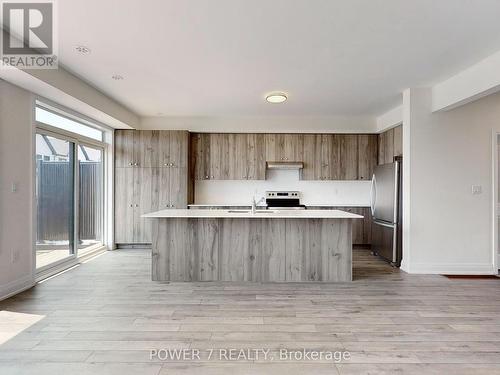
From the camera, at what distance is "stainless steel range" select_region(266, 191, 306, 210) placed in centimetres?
609

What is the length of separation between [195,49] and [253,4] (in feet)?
3.12

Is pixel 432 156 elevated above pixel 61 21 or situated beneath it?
situated beneath

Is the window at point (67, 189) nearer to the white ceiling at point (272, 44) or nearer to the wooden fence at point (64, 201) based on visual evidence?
the wooden fence at point (64, 201)

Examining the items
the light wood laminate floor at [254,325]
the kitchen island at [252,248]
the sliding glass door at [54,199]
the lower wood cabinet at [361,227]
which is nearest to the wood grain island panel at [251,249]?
the kitchen island at [252,248]

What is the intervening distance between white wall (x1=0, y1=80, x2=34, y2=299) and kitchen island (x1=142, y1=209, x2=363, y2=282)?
57.6 inches

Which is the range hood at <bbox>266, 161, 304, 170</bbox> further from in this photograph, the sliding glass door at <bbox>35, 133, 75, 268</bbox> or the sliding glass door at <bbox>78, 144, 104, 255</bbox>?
the sliding glass door at <bbox>35, 133, 75, 268</bbox>

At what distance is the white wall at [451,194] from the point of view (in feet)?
13.6

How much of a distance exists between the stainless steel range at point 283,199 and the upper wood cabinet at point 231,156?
1.61 feet

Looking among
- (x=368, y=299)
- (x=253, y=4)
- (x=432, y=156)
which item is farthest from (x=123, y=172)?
(x=432, y=156)

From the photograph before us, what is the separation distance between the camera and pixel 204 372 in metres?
1.90

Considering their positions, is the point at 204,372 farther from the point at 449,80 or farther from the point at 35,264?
the point at 449,80

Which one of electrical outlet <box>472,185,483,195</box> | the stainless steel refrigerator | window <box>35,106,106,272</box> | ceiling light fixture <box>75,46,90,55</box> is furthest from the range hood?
ceiling light fixture <box>75,46,90,55</box>

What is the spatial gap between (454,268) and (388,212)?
3.72ft

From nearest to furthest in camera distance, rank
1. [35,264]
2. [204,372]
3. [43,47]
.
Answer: [204,372] → [43,47] → [35,264]
